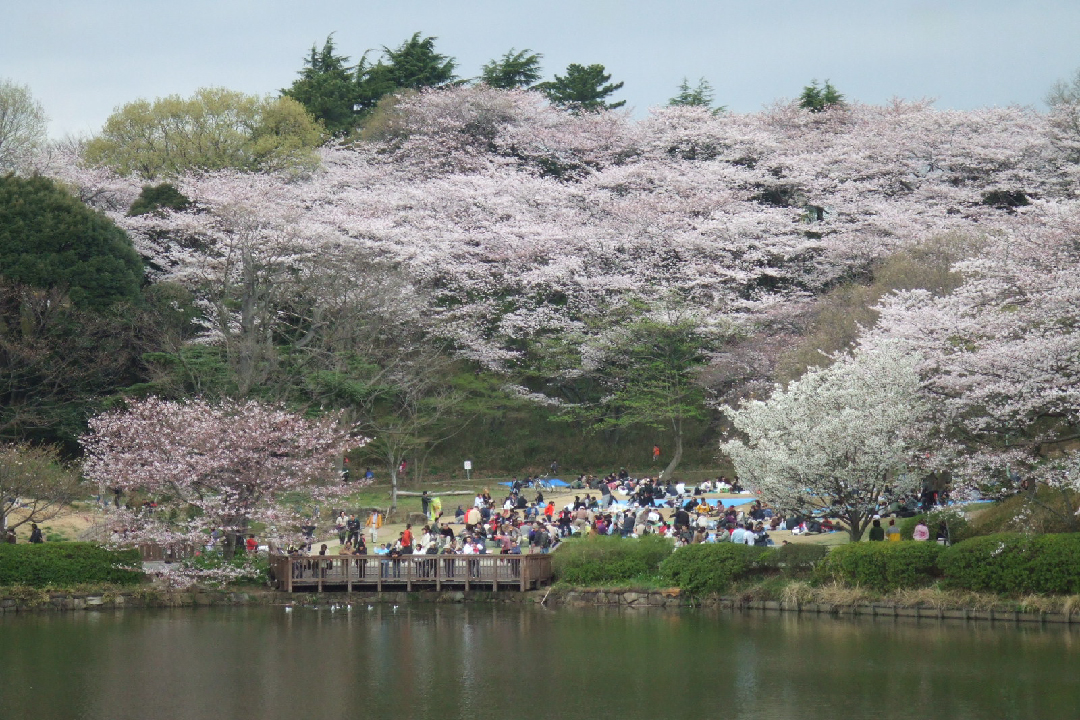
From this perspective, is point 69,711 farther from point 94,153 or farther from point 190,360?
point 94,153

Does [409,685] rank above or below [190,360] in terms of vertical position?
below

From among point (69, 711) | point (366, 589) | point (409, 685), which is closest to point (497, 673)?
point (409, 685)

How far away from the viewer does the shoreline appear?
2522cm

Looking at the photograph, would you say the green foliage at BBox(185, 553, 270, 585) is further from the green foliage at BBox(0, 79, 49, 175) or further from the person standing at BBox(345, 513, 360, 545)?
the green foliage at BBox(0, 79, 49, 175)

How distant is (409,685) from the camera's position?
19156mm

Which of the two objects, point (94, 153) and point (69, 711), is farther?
point (94, 153)

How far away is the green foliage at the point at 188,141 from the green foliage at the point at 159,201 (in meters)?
4.56

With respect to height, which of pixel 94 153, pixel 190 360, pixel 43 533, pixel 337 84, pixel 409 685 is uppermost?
pixel 337 84

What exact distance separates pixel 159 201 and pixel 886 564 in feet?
106

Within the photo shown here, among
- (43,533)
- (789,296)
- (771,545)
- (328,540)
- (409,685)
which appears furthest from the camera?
(789,296)

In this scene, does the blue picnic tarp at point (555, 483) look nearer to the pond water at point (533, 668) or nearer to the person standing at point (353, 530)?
the person standing at point (353, 530)

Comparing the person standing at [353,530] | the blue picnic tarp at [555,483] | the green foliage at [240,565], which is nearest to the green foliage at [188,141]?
the blue picnic tarp at [555,483]

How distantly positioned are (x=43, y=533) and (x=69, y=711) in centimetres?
1626

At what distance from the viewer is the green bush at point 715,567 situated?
89.1ft
